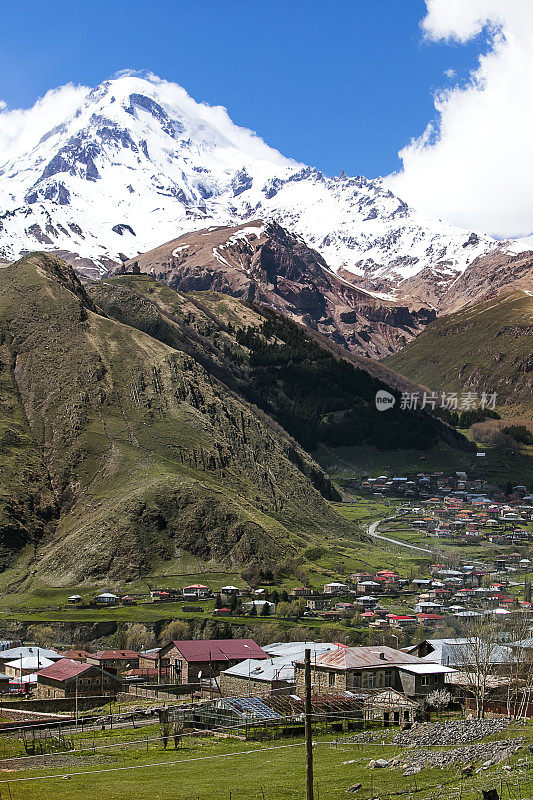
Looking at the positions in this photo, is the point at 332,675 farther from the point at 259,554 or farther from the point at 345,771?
the point at 259,554

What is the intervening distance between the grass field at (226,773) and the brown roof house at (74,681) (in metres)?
16.0

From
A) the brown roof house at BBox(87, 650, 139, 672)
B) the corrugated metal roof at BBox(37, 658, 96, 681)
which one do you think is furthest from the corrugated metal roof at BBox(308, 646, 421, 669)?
the brown roof house at BBox(87, 650, 139, 672)

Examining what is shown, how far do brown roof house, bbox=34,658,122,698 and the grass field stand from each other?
1602cm

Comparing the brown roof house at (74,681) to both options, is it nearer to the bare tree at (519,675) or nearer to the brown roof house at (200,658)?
the brown roof house at (200,658)

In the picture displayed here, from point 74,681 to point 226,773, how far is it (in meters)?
30.9

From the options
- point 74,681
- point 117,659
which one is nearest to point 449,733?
point 74,681

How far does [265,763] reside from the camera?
47.5m

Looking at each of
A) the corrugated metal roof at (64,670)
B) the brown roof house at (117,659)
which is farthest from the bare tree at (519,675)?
the brown roof house at (117,659)

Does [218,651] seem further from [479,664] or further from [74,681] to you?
[479,664]

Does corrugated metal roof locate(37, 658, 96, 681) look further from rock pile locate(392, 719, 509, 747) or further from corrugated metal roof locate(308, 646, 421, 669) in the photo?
rock pile locate(392, 719, 509, 747)

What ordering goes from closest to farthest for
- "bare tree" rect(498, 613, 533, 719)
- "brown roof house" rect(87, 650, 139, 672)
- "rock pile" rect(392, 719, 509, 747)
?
1. "rock pile" rect(392, 719, 509, 747)
2. "bare tree" rect(498, 613, 533, 719)
3. "brown roof house" rect(87, 650, 139, 672)

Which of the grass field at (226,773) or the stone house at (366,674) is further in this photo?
the stone house at (366,674)

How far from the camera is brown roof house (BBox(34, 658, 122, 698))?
7281 cm

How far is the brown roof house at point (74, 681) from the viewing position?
72.8m
